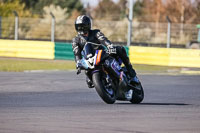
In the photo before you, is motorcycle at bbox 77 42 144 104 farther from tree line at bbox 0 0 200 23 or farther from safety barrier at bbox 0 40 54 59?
tree line at bbox 0 0 200 23

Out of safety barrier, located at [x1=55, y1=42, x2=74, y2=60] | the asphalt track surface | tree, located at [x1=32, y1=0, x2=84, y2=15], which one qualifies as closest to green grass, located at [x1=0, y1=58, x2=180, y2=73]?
safety barrier, located at [x1=55, y1=42, x2=74, y2=60]

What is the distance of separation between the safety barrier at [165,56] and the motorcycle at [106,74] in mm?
12532

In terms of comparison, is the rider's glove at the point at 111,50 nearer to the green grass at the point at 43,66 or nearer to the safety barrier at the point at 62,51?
the green grass at the point at 43,66

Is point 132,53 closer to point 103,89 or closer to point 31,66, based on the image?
point 31,66

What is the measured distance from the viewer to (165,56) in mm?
23000

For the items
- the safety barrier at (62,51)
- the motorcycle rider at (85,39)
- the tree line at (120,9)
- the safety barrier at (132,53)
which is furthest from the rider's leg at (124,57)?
the tree line at (120,9)

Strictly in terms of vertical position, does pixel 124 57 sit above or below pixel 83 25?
below

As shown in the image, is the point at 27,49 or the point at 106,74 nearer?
the point at 106,74

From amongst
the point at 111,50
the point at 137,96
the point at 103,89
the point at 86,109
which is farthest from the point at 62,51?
the point at 86,109

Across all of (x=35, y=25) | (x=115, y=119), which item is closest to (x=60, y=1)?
(x=35, y=25)

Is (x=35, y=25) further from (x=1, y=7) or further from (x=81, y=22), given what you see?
(x=81, y=22)

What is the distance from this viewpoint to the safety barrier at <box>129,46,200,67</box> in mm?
22406

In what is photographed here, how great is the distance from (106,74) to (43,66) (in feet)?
39.6

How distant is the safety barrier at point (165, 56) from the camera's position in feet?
73.5
